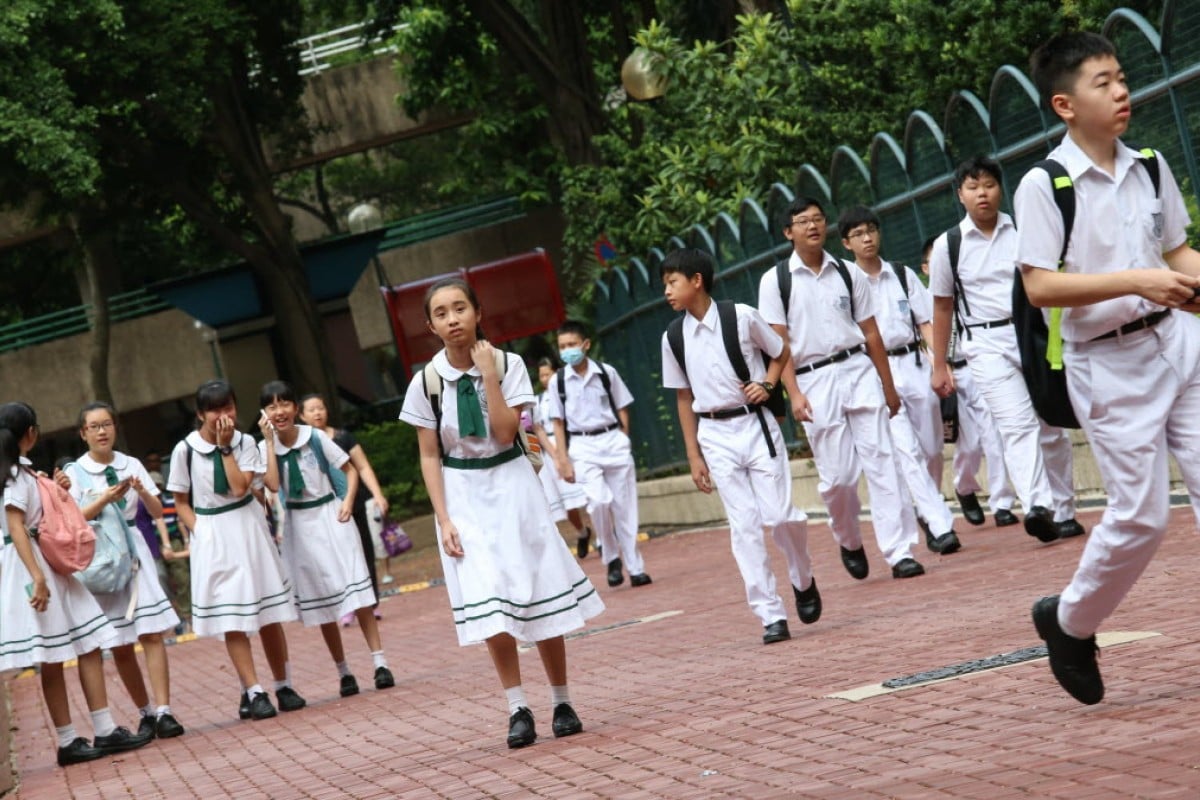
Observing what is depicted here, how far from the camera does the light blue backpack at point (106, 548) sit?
11.8m

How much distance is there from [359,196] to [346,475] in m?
40.8

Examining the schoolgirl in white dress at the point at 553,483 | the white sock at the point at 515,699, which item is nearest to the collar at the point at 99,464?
the schoolgirl in white dress at the point at 553,483

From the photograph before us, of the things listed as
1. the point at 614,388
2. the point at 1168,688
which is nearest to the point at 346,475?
the point at 614,388

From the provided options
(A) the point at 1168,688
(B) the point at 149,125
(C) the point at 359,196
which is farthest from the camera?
(C) the point at 359,196

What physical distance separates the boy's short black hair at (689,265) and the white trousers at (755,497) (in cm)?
77

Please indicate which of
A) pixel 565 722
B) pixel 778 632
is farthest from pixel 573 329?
pixel 565 722

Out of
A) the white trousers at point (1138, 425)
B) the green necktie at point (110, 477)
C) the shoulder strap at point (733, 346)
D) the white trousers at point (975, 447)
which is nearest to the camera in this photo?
the white trousers at point (1138, 425)

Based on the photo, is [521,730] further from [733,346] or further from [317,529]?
[317,529]

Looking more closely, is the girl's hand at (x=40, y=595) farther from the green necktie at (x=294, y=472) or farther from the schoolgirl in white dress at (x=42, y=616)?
the green necktie at (x=294, y=472)

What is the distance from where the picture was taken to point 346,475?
42.4ft

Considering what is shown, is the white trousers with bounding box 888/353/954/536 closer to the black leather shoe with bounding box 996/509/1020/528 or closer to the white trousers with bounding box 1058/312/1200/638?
the black leather shoe with bounding box 996/509/1020/528

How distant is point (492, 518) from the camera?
27.7ft

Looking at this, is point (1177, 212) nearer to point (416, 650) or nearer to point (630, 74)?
point (416, 650)

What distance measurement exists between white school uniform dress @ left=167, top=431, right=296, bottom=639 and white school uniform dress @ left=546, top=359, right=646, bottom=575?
209 inches
